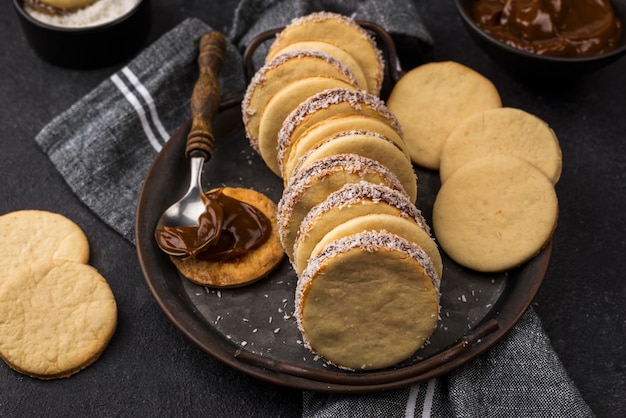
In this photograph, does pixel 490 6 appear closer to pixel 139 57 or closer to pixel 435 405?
pixel 139 57

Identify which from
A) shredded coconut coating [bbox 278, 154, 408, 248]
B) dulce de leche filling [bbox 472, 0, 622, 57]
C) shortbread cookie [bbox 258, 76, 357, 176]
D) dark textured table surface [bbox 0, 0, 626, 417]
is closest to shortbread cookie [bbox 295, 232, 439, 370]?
shredded coconut coating [bbox 278, 154, 408, 248]

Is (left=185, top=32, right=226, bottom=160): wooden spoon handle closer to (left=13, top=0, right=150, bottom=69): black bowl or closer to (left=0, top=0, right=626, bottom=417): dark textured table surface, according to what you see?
(left=13, top=0, right=150, bottom=69): black bowl

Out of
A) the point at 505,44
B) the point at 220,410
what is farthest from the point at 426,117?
the point at 220,410

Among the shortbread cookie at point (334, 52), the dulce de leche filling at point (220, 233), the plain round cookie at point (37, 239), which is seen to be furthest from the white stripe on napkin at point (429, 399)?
the plain round cookie at point (37, 239)

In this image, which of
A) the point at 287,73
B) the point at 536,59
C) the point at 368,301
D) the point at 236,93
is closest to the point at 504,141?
the point at 536,59

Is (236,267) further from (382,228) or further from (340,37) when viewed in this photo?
(340,37)

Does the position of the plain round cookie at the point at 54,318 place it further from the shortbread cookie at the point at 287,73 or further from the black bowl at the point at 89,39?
the black bowl at the point at 89,39

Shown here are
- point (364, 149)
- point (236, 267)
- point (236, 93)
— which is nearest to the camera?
point (364, 149)
